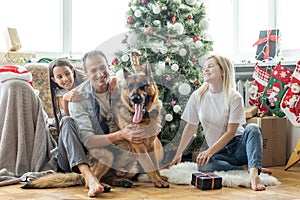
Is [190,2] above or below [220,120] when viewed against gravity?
above

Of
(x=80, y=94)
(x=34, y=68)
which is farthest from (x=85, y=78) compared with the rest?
(x=34, y=68)

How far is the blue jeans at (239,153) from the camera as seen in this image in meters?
2.99

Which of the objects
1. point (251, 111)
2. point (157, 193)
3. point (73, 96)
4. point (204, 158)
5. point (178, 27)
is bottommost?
point (157, 193)

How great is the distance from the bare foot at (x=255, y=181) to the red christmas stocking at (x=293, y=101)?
99cm

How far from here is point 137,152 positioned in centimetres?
288

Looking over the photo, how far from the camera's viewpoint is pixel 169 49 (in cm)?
398

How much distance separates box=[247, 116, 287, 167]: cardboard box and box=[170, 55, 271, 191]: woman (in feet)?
2.22

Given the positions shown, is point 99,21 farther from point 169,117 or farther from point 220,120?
point 220,120

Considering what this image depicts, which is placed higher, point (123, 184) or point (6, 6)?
point (6, 6)

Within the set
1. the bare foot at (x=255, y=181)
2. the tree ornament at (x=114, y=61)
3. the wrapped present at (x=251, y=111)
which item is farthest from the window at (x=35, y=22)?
the bare foot at (x=255, y=181)

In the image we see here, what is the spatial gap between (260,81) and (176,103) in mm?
781

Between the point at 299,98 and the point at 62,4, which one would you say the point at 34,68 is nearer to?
the point at 62,4

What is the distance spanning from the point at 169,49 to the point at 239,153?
46.1 inches

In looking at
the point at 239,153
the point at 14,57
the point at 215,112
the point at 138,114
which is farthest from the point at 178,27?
the point at 14,57
